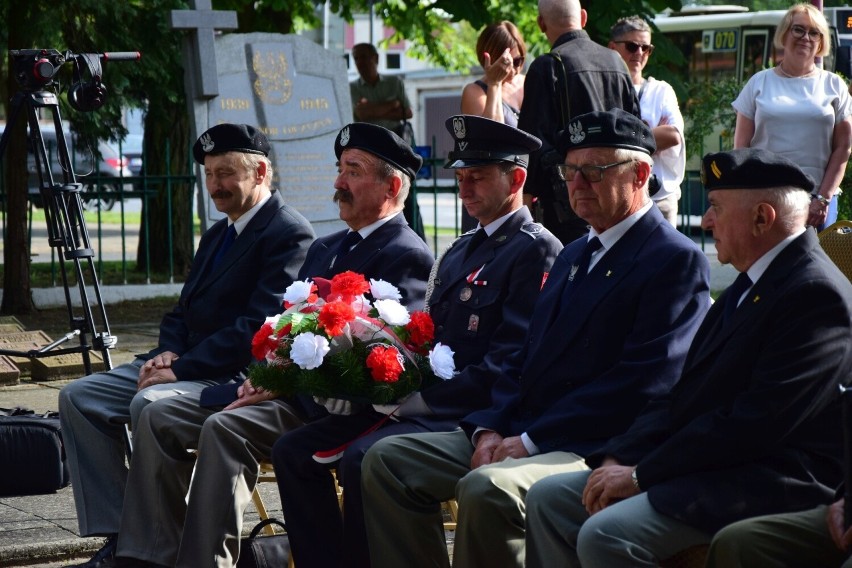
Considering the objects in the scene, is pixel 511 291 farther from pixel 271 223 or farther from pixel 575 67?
pixel 575 67

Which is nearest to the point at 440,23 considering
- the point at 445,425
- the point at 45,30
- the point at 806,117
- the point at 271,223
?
the point at 45,30

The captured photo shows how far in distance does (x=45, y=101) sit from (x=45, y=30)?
5718mm

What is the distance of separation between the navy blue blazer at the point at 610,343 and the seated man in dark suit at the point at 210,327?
1.45m

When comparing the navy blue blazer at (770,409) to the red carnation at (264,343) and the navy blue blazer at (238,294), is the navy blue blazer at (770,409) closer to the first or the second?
the red carnation at (264,343)

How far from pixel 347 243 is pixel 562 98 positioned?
1674mm

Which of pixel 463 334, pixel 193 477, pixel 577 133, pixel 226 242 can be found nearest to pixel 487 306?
pixel 463 334

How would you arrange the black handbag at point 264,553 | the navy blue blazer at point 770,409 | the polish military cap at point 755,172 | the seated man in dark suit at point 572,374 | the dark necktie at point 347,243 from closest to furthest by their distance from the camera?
the navy blue blazer at point 770,409
the polish military cap at point 755,172
the seated man in dark suit at point 572,374
the black handbag at point 264,553
the dark necktie at point 347,243

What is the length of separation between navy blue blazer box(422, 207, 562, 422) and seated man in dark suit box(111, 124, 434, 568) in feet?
1.09

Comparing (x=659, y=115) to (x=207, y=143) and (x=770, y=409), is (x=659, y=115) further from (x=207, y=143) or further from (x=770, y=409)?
(x=770, y=409)

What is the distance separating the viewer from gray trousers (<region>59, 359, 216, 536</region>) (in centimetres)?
520

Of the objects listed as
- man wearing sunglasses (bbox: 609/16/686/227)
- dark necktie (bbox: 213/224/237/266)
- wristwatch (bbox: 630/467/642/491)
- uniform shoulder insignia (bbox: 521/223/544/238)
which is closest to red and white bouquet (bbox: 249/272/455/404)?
uniform shoulder insignia (bbox: 521/223/544/238)

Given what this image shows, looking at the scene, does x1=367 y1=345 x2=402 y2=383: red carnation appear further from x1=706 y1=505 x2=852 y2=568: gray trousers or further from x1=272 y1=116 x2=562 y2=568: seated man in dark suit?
x1=706 y1=505 x2=852 y2=568: gray trousers

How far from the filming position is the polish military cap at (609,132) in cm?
405

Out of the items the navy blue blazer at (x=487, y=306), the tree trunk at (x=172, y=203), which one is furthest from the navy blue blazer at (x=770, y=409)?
the tree trunk at (x=172, y=203)
